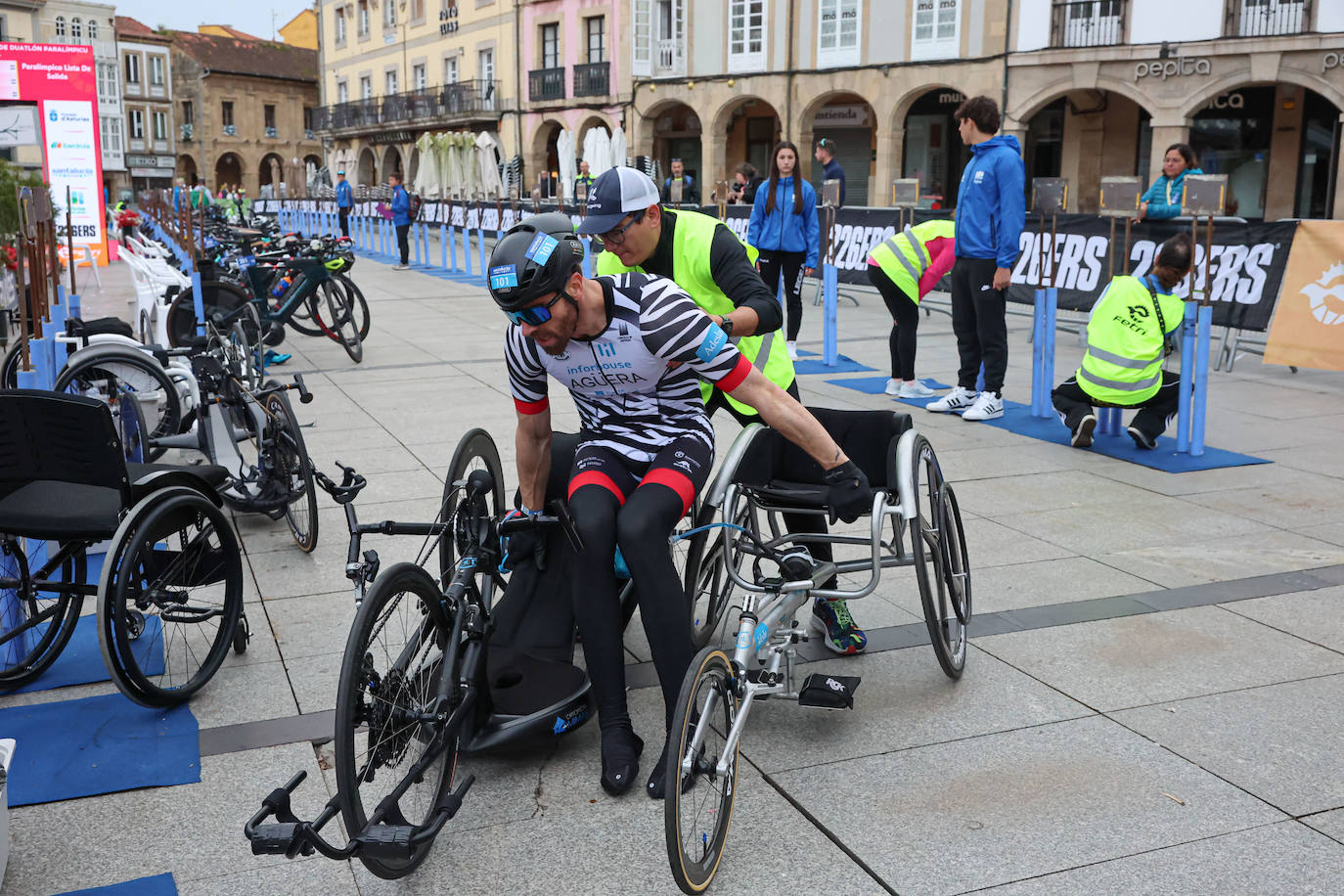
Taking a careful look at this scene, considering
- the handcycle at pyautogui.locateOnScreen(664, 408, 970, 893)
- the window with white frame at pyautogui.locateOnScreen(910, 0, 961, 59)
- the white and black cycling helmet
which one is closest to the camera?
the handcycle at pyautogui.locateOnScreen(664, 408, 970, 893)

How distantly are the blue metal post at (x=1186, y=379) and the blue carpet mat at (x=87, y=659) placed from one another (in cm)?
585

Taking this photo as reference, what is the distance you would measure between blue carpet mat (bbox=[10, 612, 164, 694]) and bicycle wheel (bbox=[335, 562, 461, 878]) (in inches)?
55.2

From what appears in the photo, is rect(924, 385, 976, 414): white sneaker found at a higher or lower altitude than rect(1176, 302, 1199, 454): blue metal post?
lower

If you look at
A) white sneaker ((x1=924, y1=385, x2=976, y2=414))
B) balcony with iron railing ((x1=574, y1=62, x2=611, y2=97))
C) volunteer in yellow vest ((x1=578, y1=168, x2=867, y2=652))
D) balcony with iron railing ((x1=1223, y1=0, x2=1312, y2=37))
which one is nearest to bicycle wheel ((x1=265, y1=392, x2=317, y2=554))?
volunteer in yellow vest ((x1=578, y1=168, x2=867, y2=652))

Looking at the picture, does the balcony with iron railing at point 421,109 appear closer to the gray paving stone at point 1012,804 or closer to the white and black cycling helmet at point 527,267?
the white and black cycling helmet at point 527,267

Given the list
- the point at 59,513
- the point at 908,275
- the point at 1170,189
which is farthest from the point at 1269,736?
the point at 1170,189

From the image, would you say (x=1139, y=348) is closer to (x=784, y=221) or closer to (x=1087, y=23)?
(x=784, y=221)

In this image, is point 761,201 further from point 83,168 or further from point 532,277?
point 83,168

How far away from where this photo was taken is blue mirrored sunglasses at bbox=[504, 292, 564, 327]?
3.27 m

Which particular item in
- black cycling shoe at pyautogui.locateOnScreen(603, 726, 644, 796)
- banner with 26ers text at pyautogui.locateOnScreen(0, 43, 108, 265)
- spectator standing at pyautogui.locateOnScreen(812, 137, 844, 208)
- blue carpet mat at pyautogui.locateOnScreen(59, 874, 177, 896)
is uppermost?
banner with 26ers text at pyautogui.locateOnScreen(0, 43, 108, 265)

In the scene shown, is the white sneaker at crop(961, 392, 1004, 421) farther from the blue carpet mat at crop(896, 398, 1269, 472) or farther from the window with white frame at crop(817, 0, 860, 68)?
the window with white frame at crop(817, 0, 860, 68)

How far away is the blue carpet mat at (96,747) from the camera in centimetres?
351

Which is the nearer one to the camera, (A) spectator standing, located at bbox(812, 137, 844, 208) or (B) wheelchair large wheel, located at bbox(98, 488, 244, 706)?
(B) wheelchair large wheel, located at bbox(98, 488, 244, 706)

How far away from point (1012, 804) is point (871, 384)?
6.92 meters
